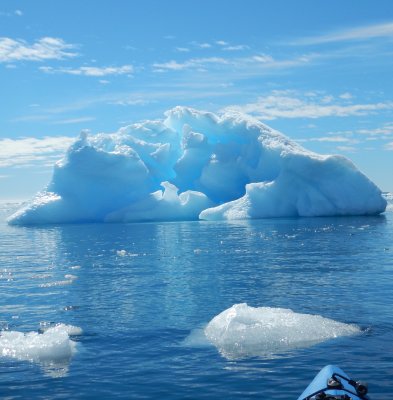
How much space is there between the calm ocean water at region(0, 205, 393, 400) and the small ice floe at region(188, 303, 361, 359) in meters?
0.34

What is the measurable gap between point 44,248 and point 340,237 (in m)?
17.4

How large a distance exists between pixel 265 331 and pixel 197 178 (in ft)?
131

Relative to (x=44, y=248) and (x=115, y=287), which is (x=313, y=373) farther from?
(x=44, y=248)

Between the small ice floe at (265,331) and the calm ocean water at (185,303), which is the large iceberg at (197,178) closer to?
the calm ocean water at (185,303)

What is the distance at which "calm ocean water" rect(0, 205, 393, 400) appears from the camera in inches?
378

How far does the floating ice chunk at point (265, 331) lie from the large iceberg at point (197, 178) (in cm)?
2969

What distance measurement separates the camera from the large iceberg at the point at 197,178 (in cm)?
4312

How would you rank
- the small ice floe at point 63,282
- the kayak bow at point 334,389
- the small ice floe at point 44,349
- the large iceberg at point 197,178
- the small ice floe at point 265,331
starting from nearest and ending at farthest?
the kayak bow at point 334,389, the small ice floe at point 44,349, the small ice floe at point 265,331, the small ice floe at point 63,282, the large iceberg at point 197,178

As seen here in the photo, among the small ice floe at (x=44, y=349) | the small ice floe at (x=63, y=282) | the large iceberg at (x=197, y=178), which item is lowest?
the small ice floe at (x=44, y=349)

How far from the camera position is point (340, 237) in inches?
1249

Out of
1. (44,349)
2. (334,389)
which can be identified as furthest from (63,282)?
(334,389)

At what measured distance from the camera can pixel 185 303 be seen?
52.0 feet

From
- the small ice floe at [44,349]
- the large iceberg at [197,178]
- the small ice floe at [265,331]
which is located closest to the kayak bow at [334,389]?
the small ice floe at [265,331]

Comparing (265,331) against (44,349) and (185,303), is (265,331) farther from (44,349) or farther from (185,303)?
(44,349)
